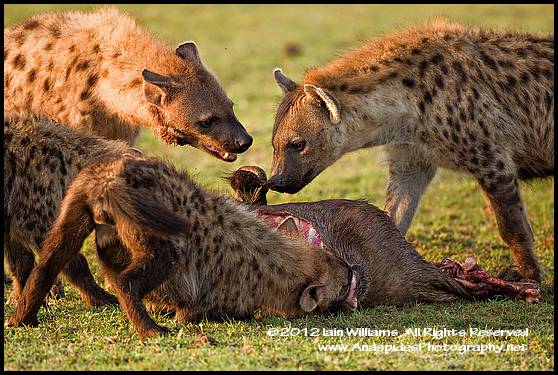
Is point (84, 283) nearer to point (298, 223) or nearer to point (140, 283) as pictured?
point (140, 283)

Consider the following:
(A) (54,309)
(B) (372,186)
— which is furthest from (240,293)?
(B) (372,186)

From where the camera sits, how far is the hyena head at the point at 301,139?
618cm

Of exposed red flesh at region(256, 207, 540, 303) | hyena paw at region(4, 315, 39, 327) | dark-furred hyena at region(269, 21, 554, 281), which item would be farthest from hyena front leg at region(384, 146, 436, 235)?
hyena paw at region(4, 315, 39, 327)

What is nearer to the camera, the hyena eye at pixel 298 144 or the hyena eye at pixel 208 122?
the hyena eye at pixel 208 122

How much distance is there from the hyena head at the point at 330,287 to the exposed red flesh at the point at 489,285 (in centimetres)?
71

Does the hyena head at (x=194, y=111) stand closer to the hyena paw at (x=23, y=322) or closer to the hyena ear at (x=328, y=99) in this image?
the hyena ear at (x=328, y=99)

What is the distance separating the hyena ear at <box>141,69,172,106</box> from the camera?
18.5ft

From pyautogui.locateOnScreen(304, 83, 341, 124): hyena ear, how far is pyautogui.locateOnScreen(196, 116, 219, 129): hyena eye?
613 millimetres

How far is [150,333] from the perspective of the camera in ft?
13.7

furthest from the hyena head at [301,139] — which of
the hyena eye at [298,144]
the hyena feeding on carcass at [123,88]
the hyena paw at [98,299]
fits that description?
the hyena paw at [98,299]

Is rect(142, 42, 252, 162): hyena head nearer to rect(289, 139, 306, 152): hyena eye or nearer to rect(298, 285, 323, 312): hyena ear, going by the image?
rect(289, 139, 306, 152): hyena eye

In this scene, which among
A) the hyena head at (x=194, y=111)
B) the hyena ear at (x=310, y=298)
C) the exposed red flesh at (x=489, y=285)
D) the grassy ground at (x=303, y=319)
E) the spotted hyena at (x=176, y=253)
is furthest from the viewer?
the hyena head at (x=194, y=111)

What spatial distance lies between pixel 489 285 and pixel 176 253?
1.83 m

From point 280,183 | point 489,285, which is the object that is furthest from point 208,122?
point 489,285
